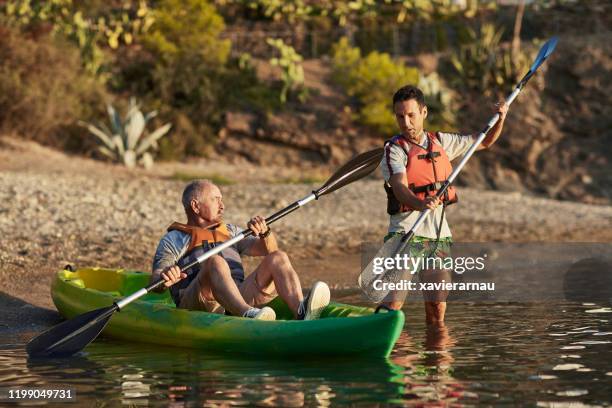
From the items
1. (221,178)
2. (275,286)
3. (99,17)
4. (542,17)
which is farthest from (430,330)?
(542,17)

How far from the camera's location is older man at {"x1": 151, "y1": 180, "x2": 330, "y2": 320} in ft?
26.4

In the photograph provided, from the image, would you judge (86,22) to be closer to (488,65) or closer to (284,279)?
(488,65)

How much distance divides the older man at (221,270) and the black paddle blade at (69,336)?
0.55 m

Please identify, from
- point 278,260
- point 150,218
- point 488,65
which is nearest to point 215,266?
point 278,260

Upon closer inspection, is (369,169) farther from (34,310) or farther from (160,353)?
(34,310)

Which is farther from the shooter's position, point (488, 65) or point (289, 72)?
point (488, 65)

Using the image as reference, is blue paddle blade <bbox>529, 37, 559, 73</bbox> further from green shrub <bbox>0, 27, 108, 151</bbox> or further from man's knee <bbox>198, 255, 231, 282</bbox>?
green shrub <bbox>0, 27, 108, 151</bbox>

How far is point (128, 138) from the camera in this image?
1959cm

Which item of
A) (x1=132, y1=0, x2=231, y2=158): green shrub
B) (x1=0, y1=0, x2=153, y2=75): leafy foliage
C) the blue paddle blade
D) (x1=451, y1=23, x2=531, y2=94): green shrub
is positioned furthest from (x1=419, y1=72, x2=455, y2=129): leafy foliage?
the blue paddle blade

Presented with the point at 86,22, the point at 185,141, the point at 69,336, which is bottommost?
the point at 69,336

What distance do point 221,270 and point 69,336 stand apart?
1.15 meters

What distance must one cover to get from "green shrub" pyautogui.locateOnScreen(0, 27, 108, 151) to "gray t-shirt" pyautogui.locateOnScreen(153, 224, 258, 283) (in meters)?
12.3

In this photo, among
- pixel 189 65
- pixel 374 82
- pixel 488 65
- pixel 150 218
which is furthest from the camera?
pixel 488 65

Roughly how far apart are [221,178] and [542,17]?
1080 cm
